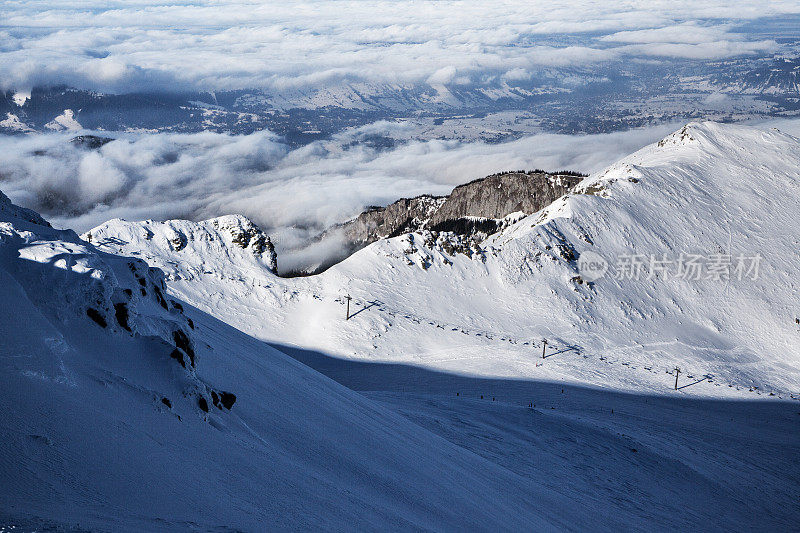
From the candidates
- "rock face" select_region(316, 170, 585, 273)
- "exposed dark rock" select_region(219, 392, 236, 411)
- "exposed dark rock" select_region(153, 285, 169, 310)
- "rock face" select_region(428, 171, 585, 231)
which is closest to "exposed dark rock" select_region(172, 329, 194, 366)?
"exposed dark rock" select_region(219, 392, 236, 411)

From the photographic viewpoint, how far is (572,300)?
64500mm

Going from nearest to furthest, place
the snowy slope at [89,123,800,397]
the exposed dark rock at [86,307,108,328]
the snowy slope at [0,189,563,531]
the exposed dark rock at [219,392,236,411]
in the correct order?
1. the snowy slope at [0,189,563,531]
2. the exposed dark rock at [86,307,108,328]
3. the exposed dark rock at [219,392,236,411]
4. the snowy slope at [89,123,800,397]

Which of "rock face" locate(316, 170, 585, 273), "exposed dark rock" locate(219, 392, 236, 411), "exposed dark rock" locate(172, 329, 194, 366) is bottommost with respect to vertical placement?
"rock face" locate(316, 170, 585, 273)

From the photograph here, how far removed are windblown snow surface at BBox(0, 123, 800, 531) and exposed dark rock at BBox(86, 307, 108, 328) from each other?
0.32 feet

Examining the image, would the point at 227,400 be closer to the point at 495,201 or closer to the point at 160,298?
the point at 160,298

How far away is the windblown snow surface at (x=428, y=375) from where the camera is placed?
38.4 ft

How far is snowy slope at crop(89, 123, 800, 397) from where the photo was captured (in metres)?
54.7

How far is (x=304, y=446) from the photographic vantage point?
17.3 m

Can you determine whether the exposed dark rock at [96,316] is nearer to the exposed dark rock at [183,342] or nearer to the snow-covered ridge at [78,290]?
the snow-covered ridge at [78,290]

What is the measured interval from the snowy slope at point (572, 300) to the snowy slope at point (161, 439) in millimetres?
31599

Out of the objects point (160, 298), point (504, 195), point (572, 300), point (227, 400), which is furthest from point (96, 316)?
point (504, 195)

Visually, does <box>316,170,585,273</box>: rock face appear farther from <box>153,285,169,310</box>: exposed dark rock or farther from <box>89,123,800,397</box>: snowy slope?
<box>153,285,169,310</box>: exposed dark rock

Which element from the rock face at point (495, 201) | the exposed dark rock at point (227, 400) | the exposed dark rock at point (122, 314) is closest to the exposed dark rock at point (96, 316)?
the exposed dark rock at point (122, 314)

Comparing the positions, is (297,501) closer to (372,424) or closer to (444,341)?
(372,424)
